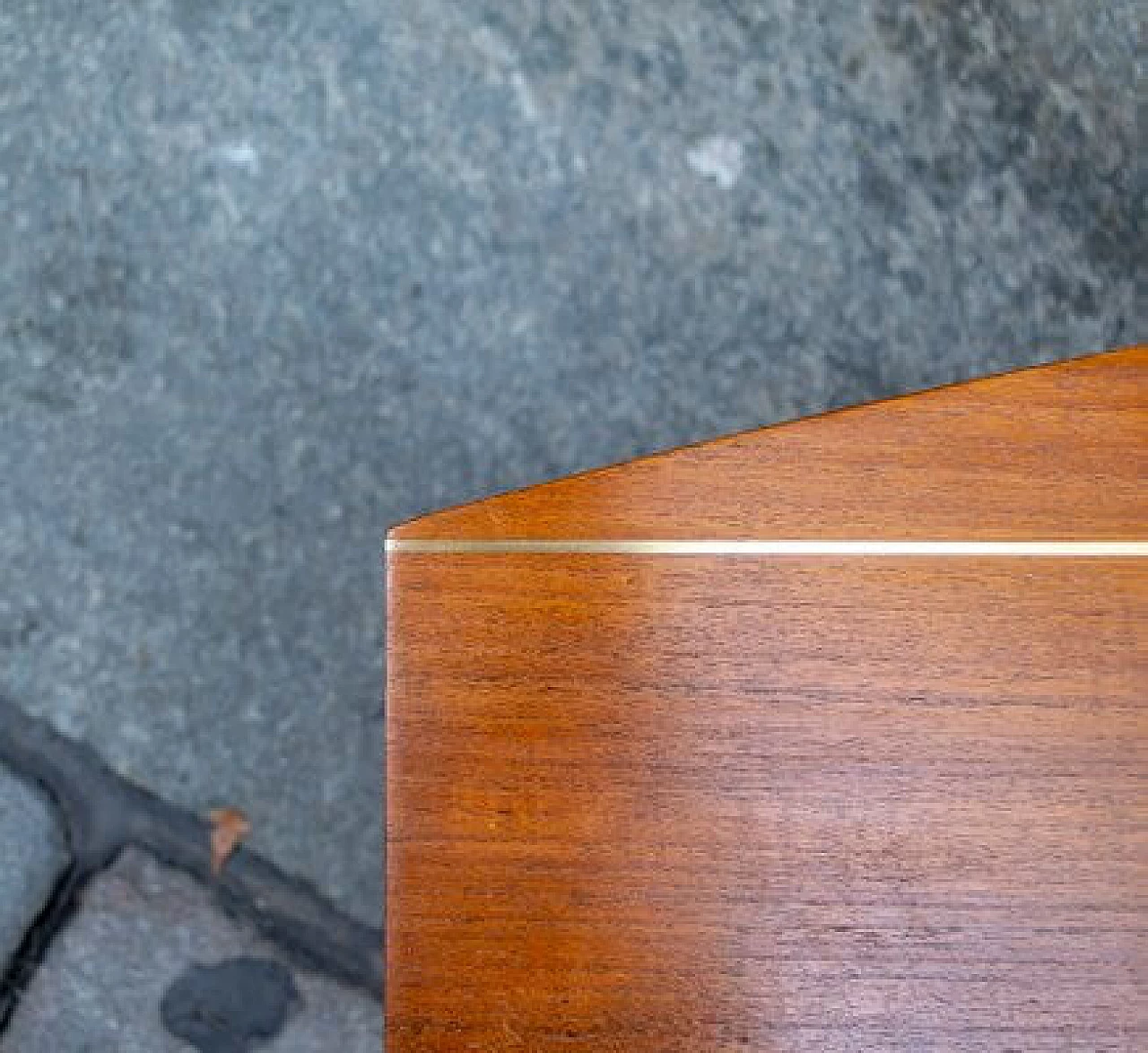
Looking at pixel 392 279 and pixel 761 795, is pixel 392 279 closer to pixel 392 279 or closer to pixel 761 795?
pixel 392 279

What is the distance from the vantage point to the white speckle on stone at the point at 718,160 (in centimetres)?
177

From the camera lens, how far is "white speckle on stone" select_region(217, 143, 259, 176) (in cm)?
174

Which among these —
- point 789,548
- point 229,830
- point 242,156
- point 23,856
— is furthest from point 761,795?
point 242,156

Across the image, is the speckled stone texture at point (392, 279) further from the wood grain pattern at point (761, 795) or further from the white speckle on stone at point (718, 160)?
the wood grain pattern at point (761, 795)

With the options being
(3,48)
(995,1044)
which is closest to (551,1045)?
(995,1044)

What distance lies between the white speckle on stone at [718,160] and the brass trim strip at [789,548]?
0.77 metres

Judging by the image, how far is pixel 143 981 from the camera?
1.62m

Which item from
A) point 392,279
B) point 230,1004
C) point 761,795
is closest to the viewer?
point 761,795

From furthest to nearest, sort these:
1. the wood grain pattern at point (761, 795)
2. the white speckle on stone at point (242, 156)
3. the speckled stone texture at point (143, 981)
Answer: the white speckle on stone at point (242, 156), the speckled stone texture at point (143, 981), the wood grain pattern at point (761, 795)

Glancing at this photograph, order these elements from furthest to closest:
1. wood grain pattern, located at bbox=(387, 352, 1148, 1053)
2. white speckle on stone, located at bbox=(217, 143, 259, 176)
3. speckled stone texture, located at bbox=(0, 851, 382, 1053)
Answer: white speckle on stone, located at bbox=(217, 143, 259, 176) < speckled stone texture, located at bbox=(0, 851, 382, 1053) < wood grain pattern, located at bbox=(387, 352, 1148, 1053)

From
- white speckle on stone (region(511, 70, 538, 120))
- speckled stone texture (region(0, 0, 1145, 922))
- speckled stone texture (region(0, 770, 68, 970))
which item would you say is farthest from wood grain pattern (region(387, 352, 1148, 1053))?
white speckle on stone (region(511, 70, 538, 120))

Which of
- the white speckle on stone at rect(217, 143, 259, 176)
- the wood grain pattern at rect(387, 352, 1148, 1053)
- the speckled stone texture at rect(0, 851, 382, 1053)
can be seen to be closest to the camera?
the wood grain pattern at rect(387, 352, 1148, 1053)

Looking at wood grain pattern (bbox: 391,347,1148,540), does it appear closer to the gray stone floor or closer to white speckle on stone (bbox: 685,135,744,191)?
the gray stone floor

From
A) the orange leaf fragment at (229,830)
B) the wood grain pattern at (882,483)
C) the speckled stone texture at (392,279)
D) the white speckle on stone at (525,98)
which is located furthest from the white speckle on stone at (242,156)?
the wood grain pattern at (882,483)
